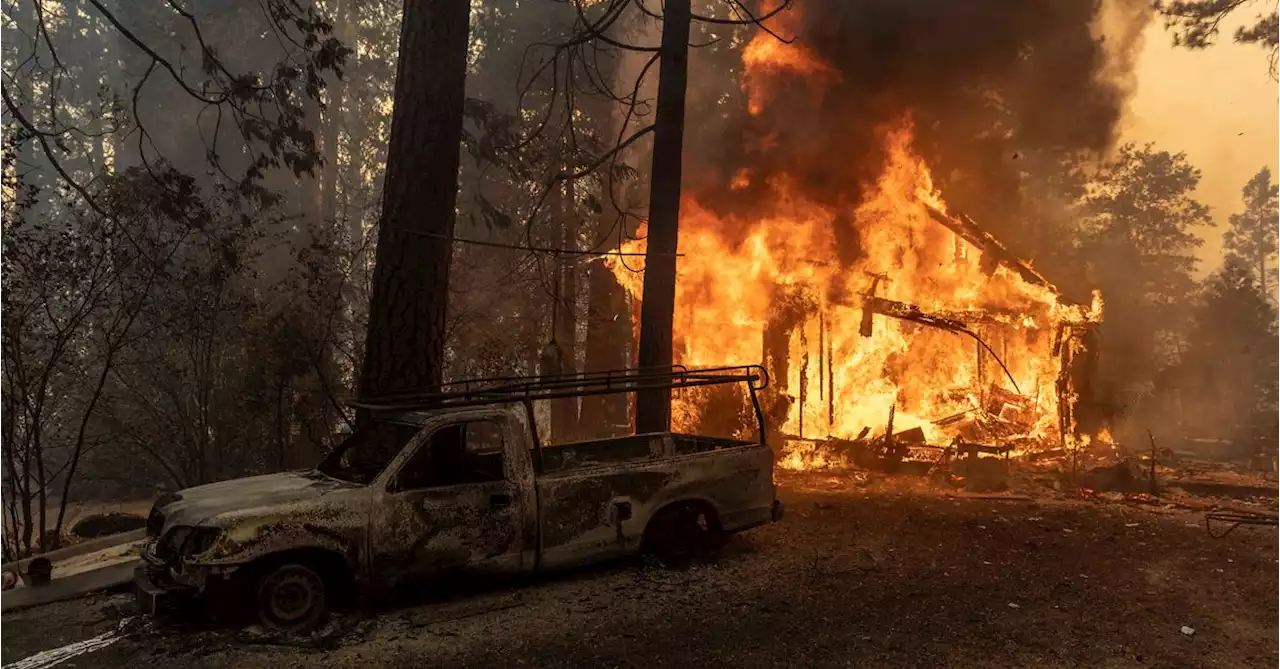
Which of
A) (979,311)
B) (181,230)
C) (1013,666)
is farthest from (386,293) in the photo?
(979,311)

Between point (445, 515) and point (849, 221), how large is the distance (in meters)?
12.0

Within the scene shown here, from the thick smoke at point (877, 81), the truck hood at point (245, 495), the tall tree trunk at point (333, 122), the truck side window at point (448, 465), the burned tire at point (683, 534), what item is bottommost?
the burned tire at point (683, 534)

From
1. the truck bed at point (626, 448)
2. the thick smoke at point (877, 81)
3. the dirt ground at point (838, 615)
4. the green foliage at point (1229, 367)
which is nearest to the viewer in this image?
the dirt ground at point (838, 615)

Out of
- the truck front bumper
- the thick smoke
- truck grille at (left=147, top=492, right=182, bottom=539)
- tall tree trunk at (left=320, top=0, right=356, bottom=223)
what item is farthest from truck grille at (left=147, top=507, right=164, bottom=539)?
tall tree trunk at (left=320, top=0, right=356, bottom=223)

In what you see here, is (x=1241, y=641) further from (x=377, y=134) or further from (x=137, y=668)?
(x=377, y=134)

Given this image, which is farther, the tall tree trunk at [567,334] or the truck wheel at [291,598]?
the tall tree trunk at [567,334]

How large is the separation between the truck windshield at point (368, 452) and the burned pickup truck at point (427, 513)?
0.01 meters

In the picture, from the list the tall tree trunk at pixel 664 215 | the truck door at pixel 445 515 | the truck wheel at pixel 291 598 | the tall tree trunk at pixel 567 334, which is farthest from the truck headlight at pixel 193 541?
the tall tree trunk at pixel 567 334

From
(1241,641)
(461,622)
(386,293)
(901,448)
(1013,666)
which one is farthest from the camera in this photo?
(901,448)

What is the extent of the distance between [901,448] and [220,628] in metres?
11.6

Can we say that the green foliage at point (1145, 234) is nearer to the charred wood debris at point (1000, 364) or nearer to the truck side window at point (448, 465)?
the charred wood debris at point (1000, 364)

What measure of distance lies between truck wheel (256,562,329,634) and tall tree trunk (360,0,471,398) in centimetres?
240

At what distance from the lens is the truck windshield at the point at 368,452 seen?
6.12m

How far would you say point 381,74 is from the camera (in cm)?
3734
